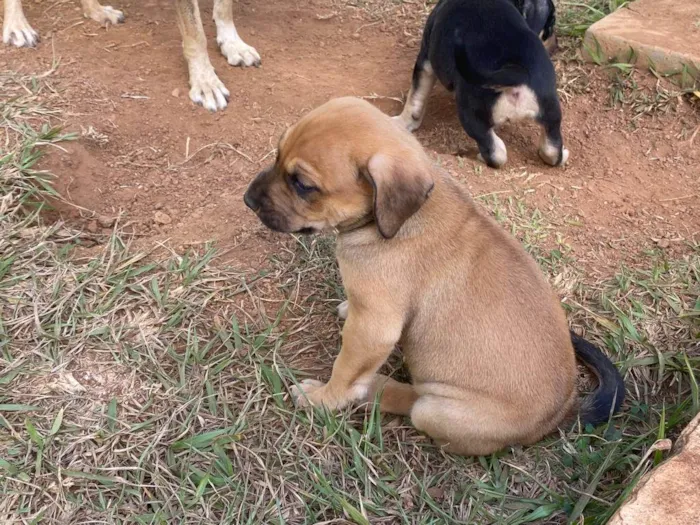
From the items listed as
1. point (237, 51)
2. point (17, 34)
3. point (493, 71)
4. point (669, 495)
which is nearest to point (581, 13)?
point (493, 71)

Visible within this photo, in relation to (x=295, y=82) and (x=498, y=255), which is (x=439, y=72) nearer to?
(x=295, y=82)

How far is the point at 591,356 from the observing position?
Answer: 3396 millimetres

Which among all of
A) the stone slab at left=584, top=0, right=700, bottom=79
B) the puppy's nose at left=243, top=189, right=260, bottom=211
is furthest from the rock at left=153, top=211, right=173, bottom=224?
the stone slab at left=584, top=0, right=700, bottom=79

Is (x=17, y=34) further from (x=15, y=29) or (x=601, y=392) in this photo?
(x=601, y=392)

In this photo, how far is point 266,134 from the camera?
17.0ft

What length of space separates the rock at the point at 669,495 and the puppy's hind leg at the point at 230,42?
4858mm

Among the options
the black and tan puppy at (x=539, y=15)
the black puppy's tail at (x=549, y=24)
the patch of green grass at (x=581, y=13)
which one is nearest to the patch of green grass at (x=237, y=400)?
the black and tan puppy at (x=539, y=15)

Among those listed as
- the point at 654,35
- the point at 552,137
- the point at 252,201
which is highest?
the point at 252,201

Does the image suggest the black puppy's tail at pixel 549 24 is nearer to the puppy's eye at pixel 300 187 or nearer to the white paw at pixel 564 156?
the white paw at pixel 564 156

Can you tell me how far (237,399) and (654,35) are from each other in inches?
200

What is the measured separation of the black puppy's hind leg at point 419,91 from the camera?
5555mm

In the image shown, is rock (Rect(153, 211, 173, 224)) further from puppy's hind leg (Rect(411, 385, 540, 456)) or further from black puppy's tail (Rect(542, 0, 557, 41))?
black puppy's tail (Rect(542, 0, 557, 41))

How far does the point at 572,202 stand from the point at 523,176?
437mm

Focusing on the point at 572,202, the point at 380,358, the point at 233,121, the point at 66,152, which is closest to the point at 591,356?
the point at 380,358
